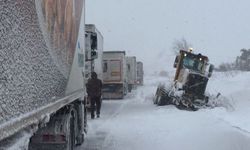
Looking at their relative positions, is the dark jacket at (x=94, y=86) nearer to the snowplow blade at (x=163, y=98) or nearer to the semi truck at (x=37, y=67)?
the snowplow blade at (x=163, y=98)

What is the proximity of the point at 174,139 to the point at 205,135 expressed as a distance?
2.42 ft

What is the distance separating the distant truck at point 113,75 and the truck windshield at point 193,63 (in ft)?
35.6

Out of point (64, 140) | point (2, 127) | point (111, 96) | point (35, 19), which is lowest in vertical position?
point (111, 96)

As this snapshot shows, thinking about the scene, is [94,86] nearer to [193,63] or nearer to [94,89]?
[94,89]

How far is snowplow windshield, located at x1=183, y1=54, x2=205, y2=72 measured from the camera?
27625mm

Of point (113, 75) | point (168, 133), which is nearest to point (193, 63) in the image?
point (113, 75)

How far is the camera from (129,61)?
52.7 meters

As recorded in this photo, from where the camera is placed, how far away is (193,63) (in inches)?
1090

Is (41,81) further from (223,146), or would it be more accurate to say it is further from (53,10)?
(223,146)

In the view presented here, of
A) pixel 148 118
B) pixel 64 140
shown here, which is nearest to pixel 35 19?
pixel 64 140

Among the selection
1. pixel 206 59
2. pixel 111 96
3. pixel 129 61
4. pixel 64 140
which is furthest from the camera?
pixel 129 61

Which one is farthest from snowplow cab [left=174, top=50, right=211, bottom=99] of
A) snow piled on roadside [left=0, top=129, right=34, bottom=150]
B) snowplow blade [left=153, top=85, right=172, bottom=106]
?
snow piled on roadside [left=0, top=129, right=34, bottom=150]

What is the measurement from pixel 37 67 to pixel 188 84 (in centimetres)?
2128

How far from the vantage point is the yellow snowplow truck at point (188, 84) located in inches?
1043
